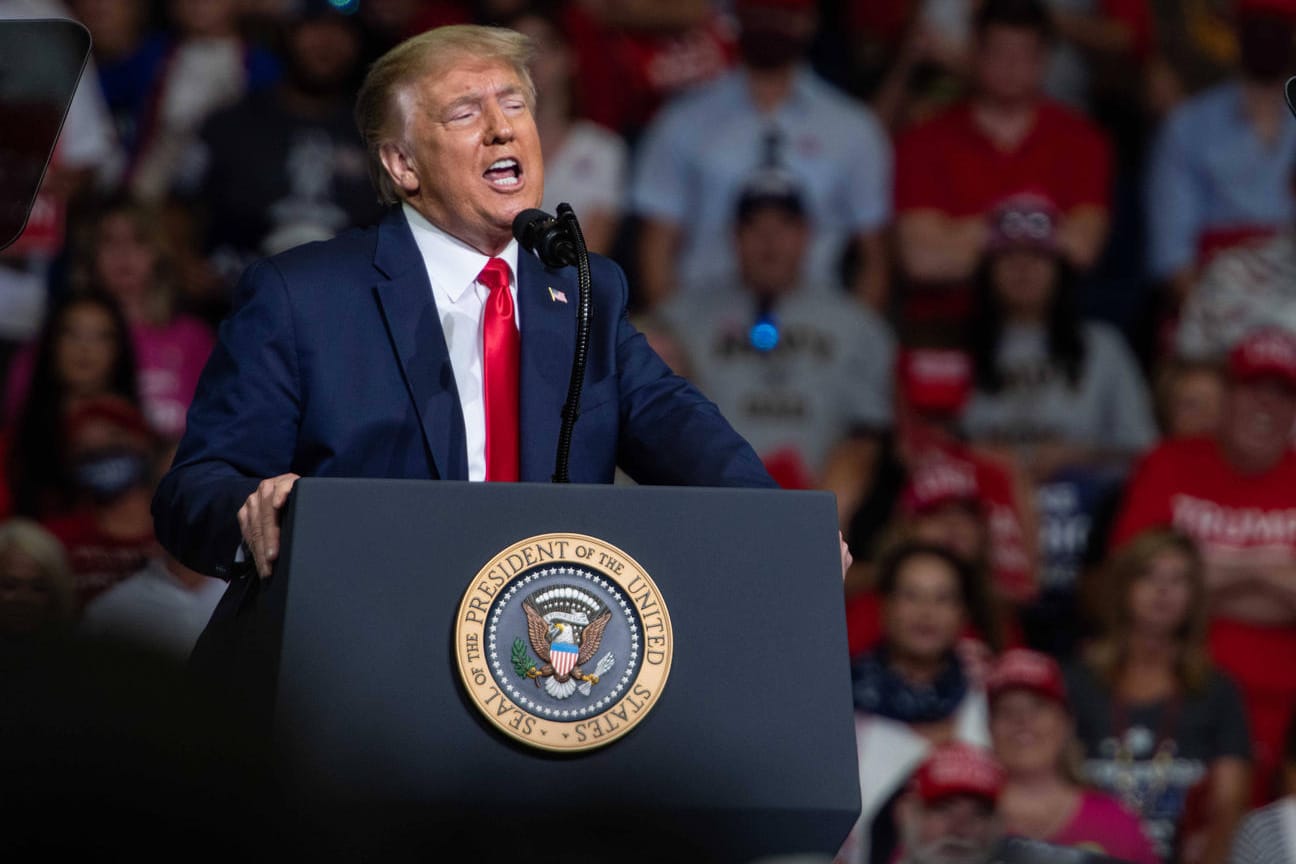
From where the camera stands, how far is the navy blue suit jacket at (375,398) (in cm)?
236

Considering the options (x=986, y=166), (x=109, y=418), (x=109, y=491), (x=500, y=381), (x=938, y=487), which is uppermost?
(x=500, y=381)

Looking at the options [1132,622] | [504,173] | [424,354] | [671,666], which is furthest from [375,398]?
[1132,622]

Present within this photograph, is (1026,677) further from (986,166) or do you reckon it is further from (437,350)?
(437,350)

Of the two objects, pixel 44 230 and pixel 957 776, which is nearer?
pixel 957 776

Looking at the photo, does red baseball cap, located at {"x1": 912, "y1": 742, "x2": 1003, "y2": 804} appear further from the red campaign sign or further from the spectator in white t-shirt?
the red campaign sign

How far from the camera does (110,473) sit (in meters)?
5.23

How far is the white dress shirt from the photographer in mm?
2436

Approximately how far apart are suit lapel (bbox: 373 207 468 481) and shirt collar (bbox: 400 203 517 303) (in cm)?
3

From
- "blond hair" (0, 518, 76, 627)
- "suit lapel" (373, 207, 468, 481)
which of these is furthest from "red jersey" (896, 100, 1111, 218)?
"suit lapel" (373, 207, 468, 481)

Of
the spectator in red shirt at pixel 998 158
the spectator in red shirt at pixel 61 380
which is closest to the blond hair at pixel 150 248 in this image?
the spectator in red shirt at pixel 61 380

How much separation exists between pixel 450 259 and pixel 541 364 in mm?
174

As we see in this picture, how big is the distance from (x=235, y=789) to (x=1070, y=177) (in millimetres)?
6029

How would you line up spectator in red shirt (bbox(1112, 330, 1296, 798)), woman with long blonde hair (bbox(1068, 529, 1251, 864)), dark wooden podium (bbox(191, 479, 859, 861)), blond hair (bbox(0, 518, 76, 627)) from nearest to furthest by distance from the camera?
1. dark wooden podium (bbox(191, 479, 859, 861))
2. blond hair (bbox(0, 518, 76, 627))
3. woman with long blonde hair (bbox(1068, 529, 1251, 864))
4. spectator in red shirt (bbox(1112, 330, 1296, 798))

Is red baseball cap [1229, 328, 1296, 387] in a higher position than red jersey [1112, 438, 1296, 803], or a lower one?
higher
